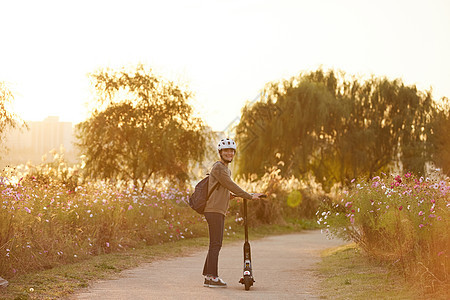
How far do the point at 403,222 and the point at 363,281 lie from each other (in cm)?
122

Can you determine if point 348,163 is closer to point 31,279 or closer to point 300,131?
point 300,131

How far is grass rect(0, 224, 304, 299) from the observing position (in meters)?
8.43

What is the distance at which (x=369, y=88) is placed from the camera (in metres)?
39.8

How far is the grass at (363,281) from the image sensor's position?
28.4 feet

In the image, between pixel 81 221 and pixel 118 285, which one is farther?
pixel 81 221

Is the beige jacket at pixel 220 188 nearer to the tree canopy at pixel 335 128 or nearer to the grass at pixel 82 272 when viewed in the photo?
the grass at pixel 82 272

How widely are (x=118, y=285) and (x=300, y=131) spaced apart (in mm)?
28081

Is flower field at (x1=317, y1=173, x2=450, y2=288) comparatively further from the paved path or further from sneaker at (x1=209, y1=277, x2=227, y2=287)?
sneaker at (x1=209, y1=277, x2=227, y2=287)

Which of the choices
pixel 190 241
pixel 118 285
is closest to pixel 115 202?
pixel 190 241

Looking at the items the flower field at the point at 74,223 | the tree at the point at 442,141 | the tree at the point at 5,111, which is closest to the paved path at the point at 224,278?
the flower field at the point at 74,223

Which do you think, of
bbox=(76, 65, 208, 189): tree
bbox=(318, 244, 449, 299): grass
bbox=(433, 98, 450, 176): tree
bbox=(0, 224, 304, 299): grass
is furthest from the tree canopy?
bbox=(318, 244, 449, 299): grass

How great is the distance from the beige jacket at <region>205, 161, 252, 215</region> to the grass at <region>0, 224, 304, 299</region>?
2.01 metres

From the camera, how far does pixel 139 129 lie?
27.1m

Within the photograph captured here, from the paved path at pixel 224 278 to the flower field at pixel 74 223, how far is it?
1223mm
